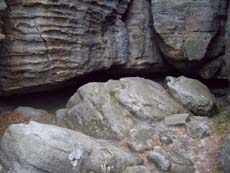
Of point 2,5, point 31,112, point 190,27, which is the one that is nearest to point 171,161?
point 31,112

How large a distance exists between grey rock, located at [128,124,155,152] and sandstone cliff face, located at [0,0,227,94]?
11.8ft

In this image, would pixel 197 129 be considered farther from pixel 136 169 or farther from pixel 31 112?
pixel 31 112

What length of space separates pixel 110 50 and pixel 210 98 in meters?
3.81

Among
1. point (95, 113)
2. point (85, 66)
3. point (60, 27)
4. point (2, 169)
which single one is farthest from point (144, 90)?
point (2, 169)

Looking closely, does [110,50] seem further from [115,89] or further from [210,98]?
[210,98]

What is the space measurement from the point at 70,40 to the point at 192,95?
4.10m

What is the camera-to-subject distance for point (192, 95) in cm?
982

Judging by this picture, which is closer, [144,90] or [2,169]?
[2,169]

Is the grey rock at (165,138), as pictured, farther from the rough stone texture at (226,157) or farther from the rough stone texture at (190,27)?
the rough stone texture at (190,27)

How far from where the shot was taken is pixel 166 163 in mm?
7340

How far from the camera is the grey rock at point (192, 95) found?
31.8 ft

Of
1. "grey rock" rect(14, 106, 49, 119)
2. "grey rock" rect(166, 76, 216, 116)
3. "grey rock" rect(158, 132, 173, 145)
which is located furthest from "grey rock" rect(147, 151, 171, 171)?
"grey rock" rect(14, 106, 49, 119)

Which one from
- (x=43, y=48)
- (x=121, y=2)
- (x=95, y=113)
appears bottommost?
(x=95, y=113)

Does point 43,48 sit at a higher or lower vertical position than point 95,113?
higher
